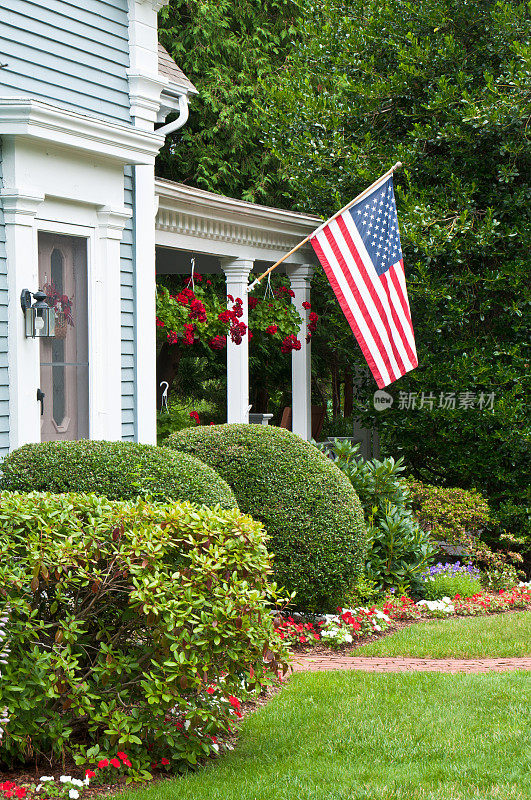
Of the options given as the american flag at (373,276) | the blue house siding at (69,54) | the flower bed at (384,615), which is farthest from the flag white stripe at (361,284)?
the flower bed at (384,615)

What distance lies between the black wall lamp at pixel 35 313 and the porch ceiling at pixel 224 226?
2318 millimetres

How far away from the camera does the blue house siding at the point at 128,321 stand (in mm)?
7672

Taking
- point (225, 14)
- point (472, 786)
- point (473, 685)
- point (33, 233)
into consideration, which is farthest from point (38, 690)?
point (225, 14)

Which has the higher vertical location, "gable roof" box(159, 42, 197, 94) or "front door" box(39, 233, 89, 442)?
"gable roof" box(159, 42, 197, 94)

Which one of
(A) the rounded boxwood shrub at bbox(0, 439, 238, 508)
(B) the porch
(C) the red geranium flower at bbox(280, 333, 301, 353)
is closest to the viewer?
(A) the rounded boxwood shrub at bbox(0, 439, 238, 508)

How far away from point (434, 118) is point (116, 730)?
8.65m

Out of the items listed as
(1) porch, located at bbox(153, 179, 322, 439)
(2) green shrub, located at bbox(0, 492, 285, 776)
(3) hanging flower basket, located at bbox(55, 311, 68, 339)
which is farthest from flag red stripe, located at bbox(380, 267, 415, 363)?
(2) green shrub, located at bbox(0, 492, 285, 776)

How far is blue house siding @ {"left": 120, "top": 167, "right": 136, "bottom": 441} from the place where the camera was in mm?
7672

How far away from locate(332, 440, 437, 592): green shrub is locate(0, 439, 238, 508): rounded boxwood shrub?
238 cm

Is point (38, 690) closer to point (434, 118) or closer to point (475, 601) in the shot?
point (475, 601)

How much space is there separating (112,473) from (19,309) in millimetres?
1577

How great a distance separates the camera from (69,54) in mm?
7020

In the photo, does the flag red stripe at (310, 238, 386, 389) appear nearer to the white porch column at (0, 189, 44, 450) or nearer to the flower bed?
the flower bed

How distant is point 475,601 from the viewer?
8141 mm
